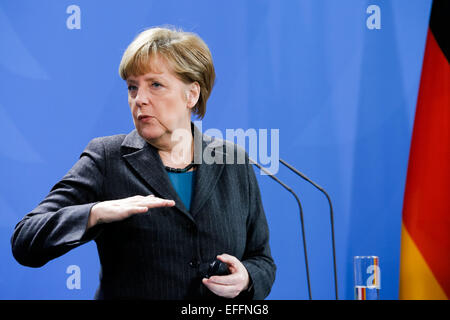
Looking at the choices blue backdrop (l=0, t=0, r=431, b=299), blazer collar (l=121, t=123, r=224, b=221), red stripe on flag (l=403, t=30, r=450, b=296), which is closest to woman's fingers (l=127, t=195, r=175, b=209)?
blazer collar (l=121, t=123, r=224, b=221)

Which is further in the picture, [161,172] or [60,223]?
[161,172]

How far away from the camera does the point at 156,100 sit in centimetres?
146

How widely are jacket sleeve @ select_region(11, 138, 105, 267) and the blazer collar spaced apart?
12cm

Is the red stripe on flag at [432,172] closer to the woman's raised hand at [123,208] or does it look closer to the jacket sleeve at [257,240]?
the jacket sleeve at [257,240]

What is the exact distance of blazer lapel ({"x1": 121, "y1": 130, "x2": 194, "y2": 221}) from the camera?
1408mm

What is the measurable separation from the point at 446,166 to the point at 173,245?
1480 mm

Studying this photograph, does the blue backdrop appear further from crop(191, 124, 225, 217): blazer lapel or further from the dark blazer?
the dark blazer

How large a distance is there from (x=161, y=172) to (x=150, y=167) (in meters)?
0.03

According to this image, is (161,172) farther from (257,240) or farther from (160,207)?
(257,240)

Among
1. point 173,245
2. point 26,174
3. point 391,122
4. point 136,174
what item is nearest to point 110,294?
point 173,245

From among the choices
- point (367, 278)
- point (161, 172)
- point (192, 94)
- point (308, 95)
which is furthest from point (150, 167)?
point (308, 95)

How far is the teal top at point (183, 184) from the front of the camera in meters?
1.47

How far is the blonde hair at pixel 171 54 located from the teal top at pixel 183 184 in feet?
0.91

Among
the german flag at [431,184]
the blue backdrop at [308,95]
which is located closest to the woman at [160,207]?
the blue backdrop at [308,95]
